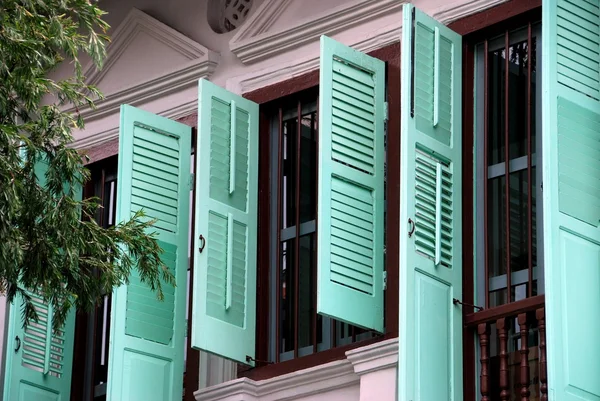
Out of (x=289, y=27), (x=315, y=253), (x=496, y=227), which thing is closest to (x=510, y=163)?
(x=496, y=227)

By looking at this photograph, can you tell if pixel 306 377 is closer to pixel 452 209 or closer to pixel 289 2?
pixel 452 209

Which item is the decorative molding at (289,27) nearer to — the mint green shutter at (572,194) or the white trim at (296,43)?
the white trim at (296,43)

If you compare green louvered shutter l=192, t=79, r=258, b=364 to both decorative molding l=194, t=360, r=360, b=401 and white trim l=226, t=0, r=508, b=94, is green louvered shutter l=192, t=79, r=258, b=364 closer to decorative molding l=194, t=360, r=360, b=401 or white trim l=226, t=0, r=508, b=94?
decorative molding l=194, t=360, r=360, b=401

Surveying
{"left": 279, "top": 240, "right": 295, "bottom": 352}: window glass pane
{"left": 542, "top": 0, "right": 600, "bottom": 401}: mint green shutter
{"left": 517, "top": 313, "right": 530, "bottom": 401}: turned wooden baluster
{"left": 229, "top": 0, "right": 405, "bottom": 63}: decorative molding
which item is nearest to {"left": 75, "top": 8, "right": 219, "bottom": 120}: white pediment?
{"left": 229, "top": 0, "right": 405, "bottom": 63}: decorative molding

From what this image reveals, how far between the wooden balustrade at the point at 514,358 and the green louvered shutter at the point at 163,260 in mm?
2285

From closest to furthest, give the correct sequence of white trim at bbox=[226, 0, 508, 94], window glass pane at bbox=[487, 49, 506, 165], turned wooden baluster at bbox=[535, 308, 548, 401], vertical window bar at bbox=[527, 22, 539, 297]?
turned wooden baluster at bbox=[535, 308, 548, 401]
vertical window bar at bbox=[527, 22, 539, 297]
window glass pane at bbox=[487, 49, 506, 165]
white trim at bbox=[226, 0, 508, 94]

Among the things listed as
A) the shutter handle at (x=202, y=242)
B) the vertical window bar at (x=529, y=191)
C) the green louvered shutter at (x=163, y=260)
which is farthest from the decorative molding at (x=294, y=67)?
the shutter handle at (x=202, y=242)

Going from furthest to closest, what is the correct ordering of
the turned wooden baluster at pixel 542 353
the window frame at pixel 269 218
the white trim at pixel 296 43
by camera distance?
1. the white trim at pixel 296 43
2. the window frame at pixel 269 218
3. the turned wooden baluster at pixel 542 353

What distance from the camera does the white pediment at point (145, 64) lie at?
12.5 meters

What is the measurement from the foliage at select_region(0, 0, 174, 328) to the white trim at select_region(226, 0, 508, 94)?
1.99 metres

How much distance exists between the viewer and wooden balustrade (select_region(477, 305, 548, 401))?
9625mm

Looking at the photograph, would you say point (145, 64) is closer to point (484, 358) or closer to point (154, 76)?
point (154, 76)

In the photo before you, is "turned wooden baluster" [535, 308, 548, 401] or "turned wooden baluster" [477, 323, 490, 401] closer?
"turned wooden baluster" [535, 308, 548, 401]

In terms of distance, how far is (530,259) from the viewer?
33.3 feet
